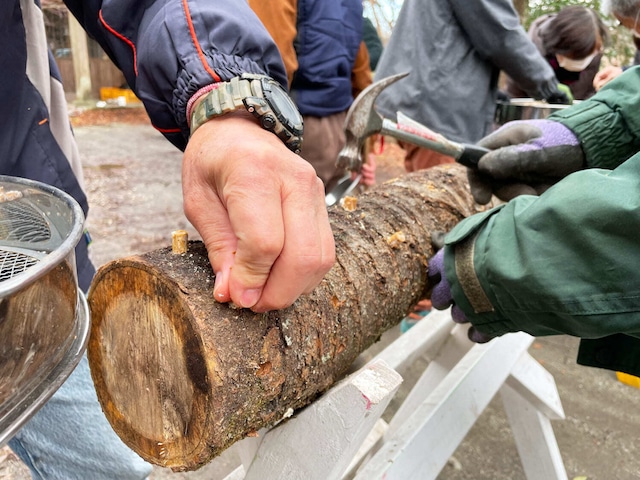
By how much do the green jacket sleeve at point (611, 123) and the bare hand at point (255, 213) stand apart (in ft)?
4.06

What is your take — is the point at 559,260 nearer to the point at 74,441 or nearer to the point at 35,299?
the point at 35,299

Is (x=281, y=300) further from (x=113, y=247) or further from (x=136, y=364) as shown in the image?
(x=113, y=247)

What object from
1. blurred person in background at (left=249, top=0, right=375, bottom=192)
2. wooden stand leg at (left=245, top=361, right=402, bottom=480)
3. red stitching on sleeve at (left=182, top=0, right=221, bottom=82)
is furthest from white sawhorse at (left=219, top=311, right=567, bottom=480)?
blurred person in background at (left=249, top=0, right=375, bottom=192)

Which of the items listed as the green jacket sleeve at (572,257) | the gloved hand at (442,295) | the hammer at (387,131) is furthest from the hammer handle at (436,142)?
the green jacket sleeve at (572,257)

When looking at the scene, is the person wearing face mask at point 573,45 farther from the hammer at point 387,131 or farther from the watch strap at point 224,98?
the watch strap at point 224,98

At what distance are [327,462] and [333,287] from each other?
1.37 ft

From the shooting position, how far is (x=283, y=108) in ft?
3.49

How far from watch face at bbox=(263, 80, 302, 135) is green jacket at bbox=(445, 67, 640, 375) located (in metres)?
0.55

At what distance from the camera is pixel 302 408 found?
4.17ft

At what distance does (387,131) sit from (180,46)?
0.97 m

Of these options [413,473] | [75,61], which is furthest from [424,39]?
[75,61]

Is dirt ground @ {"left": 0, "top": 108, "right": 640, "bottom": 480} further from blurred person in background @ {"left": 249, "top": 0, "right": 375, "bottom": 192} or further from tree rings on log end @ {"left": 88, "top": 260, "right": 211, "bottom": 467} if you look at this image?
blurred person in background @ {"left": 249, "top": 0, "right": 375, "bottom": 192}

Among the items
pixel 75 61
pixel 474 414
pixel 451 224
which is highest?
pixel 451 224

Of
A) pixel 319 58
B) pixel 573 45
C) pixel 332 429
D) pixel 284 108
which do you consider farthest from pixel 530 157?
pixel 573 45
